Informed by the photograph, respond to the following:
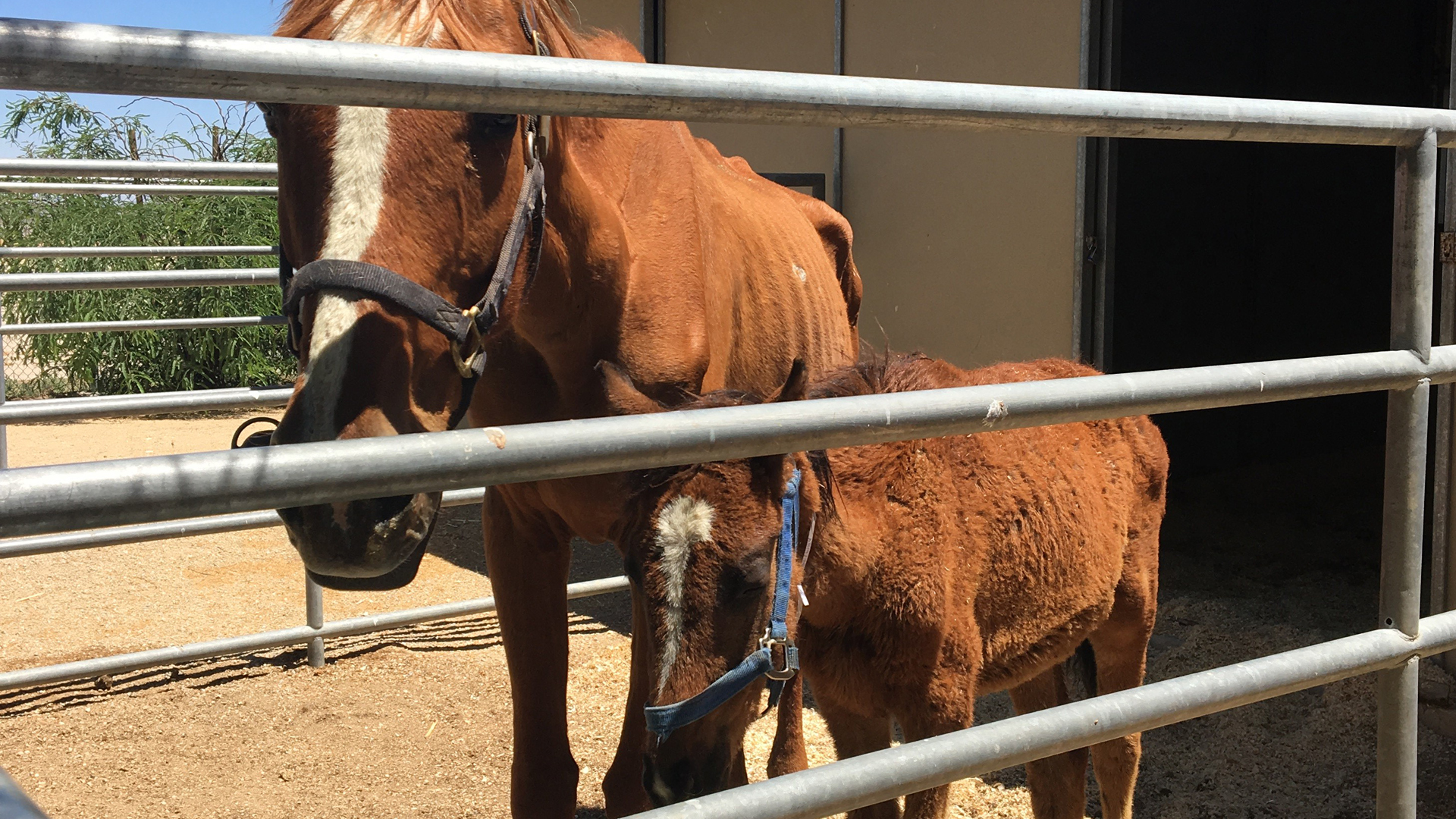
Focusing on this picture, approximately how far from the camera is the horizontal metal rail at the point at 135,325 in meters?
4.24

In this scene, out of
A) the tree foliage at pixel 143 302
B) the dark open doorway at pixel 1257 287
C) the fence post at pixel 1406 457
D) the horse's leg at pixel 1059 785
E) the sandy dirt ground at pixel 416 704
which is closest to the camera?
the fence post at pixel 1406 457

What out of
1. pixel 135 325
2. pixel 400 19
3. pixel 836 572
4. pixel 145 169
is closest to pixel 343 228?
pixel 400 19

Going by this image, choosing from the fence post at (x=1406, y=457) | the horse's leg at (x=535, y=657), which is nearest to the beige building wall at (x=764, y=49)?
the horse's leg at (x=535, y=657)

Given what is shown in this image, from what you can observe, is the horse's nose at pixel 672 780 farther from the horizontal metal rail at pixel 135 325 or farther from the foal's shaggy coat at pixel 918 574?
the horizontal metal rail at pixel 135 325

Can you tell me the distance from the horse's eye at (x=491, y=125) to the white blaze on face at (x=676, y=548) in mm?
713

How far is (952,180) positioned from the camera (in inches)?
237

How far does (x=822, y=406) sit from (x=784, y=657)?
975mm

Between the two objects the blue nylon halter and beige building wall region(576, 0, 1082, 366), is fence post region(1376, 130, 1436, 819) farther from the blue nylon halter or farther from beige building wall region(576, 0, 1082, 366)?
beige building wall region(576, 0, 1082, 366)

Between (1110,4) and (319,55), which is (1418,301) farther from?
(1110,4)

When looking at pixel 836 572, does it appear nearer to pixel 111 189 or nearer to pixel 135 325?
pixel 111 189

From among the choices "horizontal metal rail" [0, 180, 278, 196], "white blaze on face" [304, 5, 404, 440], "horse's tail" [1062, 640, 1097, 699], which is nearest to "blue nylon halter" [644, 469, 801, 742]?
"white blaze on face" [304, 5, 404, 440]

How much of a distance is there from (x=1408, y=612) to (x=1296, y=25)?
316 inches

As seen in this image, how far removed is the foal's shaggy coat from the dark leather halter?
35 cm

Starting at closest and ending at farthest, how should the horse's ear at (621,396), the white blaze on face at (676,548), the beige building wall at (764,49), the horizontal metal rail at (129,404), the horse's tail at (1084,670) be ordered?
the white blaze on face at (676,548) < the horse's ear at (621,396) < the horse's tail at (1084,670) < the horizontal metal rail at (129,404) < the beige building wall at (764,49)
